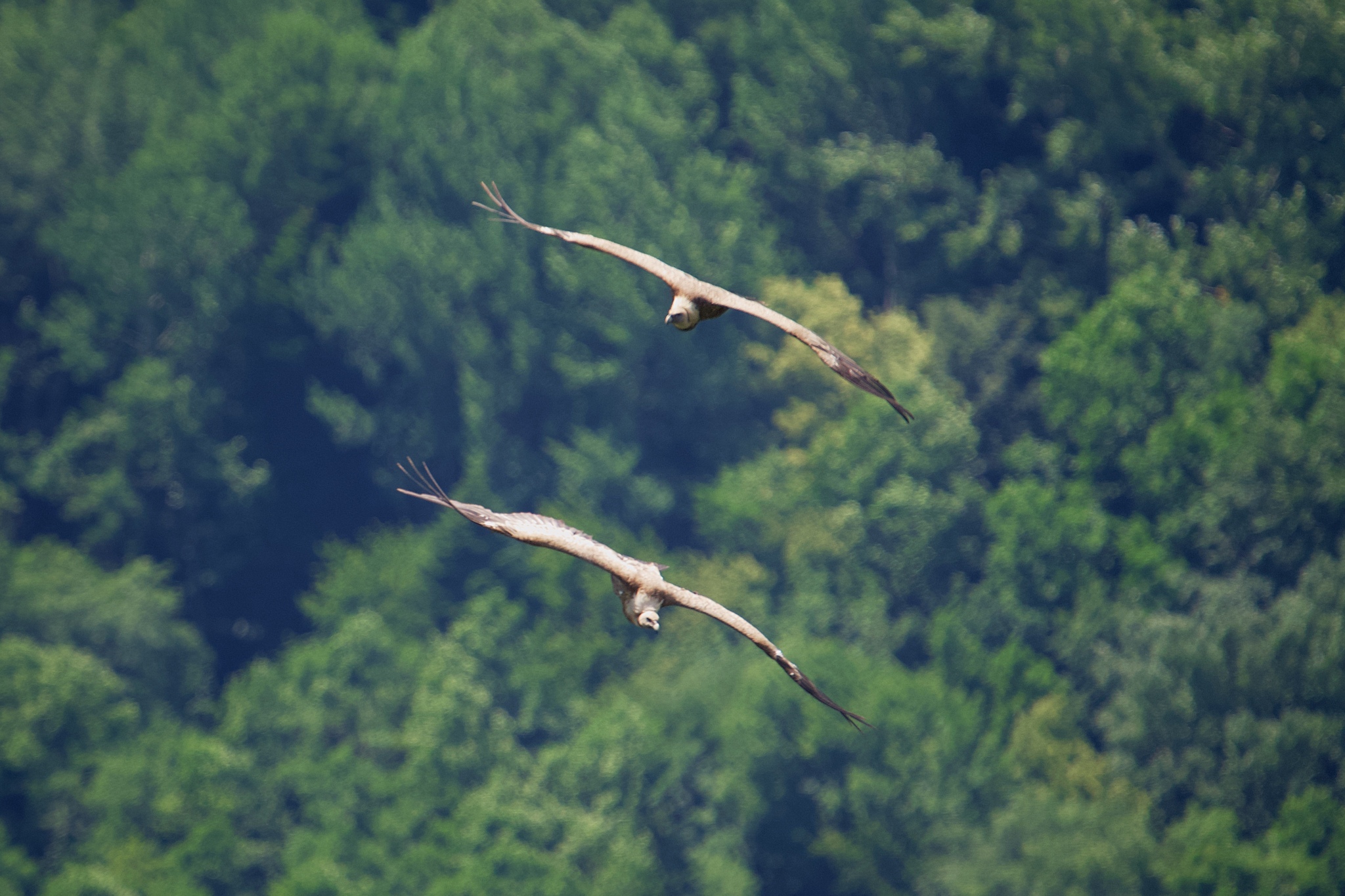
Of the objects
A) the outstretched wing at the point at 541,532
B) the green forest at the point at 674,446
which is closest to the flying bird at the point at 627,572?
the outstretched wing at the point at 541,532

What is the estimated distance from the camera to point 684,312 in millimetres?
16281

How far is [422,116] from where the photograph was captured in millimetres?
62250

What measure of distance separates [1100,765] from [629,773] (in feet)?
42.0

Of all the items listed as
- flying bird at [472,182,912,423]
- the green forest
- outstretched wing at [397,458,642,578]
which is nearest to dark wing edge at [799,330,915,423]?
flying bird at [472,182,912,423]

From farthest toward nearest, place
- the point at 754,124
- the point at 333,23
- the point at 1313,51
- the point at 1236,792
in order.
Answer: the point at 333,23 < the point at 754,124 < the point at 1313,51 < the point at 1236,792

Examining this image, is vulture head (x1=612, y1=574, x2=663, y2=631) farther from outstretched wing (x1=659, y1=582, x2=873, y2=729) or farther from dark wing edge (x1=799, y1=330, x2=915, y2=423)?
dark wing edge (x1=799, y1=330, x2=915, y2=423)

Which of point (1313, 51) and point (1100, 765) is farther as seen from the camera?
point (1313, 51)

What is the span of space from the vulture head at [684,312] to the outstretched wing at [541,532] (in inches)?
87.5

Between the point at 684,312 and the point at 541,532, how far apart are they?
2784 mm

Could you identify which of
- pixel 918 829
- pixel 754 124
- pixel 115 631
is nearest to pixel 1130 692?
pixel 918 829

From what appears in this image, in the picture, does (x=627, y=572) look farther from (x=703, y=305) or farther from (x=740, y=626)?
(x=703, y=305)

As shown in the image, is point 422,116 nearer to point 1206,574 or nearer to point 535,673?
point 535,673

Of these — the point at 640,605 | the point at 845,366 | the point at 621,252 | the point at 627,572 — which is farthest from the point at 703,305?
the point at 640,605

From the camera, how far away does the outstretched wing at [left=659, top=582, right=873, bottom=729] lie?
14.1m
